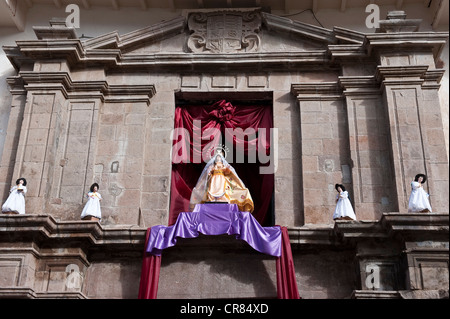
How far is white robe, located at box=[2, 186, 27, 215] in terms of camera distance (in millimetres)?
13609

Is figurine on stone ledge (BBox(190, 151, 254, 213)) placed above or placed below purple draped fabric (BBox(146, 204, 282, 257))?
above

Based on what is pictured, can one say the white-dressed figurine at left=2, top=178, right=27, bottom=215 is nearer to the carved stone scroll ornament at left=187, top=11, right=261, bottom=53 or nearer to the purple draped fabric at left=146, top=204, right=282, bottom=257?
the purple draped fabric at left=146, top=204, right=282, bottom=257

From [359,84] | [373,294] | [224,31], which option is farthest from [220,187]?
[224,31]

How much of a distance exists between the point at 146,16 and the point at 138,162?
486 cm

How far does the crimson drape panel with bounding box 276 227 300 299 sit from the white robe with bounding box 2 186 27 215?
207 inches

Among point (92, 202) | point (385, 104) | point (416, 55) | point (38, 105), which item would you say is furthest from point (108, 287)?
point (416, 55)

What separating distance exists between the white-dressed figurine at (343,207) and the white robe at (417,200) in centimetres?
115

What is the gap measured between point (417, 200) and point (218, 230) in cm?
388

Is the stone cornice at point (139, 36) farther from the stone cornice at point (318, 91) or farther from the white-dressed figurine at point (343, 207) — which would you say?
the white-dressed figurine at point (343, 207)

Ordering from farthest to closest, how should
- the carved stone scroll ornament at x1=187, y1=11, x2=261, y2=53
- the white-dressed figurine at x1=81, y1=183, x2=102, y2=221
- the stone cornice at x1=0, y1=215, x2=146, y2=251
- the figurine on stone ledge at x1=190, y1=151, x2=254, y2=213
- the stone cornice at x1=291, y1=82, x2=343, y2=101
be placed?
the carved stone scroll ornament at x1=187, y1=11, x2=261, y2=53
the stone cornice at x1=291, y1=82, x2=343, y2=101
the figurine on stone ledge at x1=190, y1=151, x2=254, y2=213
the white-dressed figurine at x1=81, y1=183, x2=102, y2=221
the stone cornice at x1=0, y1=215, x2=146, y2=251

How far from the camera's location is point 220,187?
567 inches

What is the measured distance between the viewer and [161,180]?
589 inches

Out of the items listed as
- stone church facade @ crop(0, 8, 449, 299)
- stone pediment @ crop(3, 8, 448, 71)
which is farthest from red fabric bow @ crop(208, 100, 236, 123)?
stone pediment @ crop(3, 8, 448, 71)

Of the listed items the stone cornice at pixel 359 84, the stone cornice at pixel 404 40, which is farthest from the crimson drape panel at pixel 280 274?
the stone cornice at pixel 404 40
